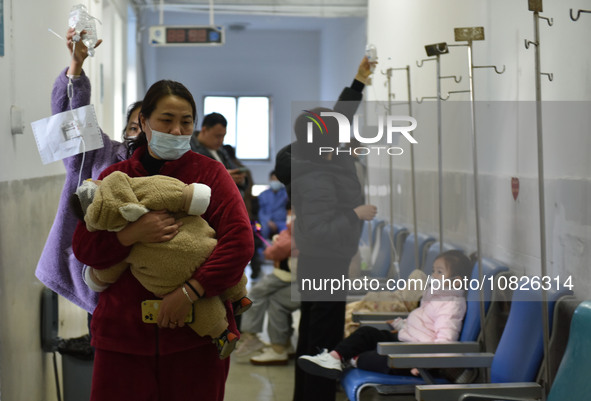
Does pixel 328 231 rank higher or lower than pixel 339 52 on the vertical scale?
lower

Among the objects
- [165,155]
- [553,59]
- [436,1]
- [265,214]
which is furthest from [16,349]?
[265,214]

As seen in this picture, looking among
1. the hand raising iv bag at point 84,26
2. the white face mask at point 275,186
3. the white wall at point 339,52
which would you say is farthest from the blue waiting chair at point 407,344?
the white face mask at point 275,186

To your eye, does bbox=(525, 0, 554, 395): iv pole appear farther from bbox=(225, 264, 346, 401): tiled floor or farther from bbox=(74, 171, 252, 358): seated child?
bbox=(225, 264, 346, 401): tiled floor

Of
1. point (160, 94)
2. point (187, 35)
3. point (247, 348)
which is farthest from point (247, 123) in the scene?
point (160, 94)

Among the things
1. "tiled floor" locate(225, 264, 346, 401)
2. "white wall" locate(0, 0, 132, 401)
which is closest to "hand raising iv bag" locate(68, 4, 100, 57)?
"white wall" locate(0, 0, 132, 401)

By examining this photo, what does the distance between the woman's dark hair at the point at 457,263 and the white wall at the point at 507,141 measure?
194 millimetres

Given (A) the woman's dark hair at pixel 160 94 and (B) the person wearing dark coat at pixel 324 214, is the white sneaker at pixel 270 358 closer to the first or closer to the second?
(B) the person wearing dark coat at pixel 324 214

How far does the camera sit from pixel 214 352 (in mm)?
1976

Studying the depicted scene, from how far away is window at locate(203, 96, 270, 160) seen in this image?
1306cm

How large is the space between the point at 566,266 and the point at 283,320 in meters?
2.61

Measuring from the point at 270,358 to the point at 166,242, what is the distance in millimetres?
3198

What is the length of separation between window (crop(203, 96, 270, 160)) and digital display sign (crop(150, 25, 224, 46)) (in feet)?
17.3

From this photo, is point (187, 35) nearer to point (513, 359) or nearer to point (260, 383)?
point (260, 383)

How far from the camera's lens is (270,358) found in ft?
16.1
